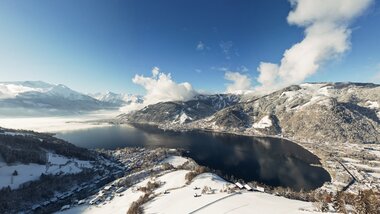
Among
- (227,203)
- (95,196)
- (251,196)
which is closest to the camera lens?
(227,203)

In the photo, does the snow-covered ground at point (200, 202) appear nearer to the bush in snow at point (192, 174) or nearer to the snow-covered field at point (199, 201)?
the snow-covered field at point (199, 201)

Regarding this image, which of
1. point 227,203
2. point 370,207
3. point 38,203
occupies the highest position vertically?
point 370,207

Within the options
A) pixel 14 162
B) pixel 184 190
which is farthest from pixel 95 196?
pixel 14 162

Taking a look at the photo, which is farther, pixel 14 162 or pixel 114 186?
pixel 14 162

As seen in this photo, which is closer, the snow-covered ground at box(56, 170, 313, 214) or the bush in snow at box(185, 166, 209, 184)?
the snow-covered ground at box(56, 170, 313, 214)

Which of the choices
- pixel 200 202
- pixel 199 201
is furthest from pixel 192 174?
pixel 200 202

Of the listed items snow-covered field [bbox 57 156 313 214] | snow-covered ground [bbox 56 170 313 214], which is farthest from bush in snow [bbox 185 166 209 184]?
snow-covered ground [bbox 56 170 313 214]

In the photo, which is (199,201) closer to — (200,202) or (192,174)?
(200,202)

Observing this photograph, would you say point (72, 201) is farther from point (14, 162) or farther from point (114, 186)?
point (14, 162)

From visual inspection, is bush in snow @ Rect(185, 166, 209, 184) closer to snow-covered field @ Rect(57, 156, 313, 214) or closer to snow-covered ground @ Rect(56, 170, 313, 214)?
snow-covered field @ Rect(57, 156, 313, 214)
